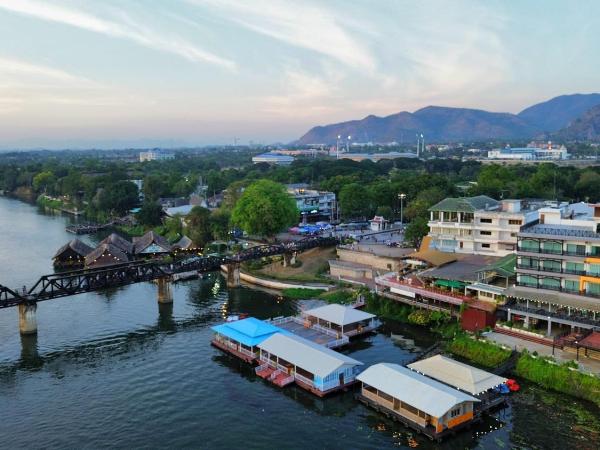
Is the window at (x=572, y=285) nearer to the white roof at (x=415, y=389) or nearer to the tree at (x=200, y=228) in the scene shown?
the white roof at (x=415, y=389)

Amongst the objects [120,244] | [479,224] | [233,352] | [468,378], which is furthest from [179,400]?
[120,244]

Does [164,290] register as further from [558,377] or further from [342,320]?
[558,377]

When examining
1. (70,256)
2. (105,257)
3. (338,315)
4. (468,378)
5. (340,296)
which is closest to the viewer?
(468,378)

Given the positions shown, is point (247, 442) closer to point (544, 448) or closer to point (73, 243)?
point (544, 448)

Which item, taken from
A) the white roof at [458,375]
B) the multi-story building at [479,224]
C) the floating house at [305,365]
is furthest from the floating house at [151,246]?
the white roof at [458,375]

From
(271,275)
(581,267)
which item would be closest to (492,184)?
(271,275)

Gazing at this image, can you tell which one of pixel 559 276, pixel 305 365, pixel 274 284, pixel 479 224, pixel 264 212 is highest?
pixel 264 212
